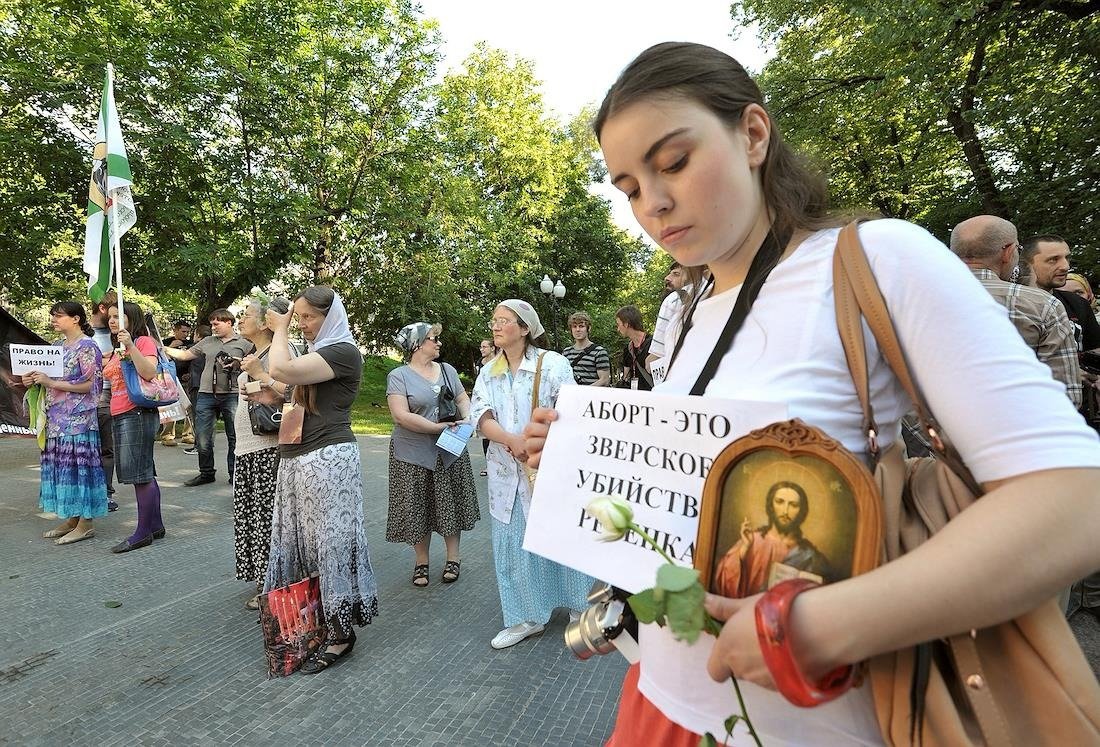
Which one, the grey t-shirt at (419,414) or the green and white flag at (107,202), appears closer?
the grey t-shirt at (419,414)

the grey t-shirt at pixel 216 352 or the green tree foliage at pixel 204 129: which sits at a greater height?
the green tree foliage at pixel 204 129

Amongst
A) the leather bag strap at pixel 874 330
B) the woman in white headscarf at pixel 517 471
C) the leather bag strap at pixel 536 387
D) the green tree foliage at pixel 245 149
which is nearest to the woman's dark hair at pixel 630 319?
the woman in white headscarf at pixel 517 471

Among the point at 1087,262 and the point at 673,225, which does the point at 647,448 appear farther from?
the point at 1087,262

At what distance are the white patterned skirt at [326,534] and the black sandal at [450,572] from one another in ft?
3.34

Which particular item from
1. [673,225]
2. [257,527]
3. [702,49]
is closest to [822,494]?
[673,225]

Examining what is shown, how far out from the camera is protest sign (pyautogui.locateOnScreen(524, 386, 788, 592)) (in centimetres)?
86

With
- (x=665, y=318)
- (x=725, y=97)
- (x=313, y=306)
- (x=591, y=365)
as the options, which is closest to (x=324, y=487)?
(x=313, y=306)

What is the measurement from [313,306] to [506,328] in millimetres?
1165

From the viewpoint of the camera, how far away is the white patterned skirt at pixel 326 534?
3.43 metres

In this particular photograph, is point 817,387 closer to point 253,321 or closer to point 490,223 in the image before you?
point 253,321

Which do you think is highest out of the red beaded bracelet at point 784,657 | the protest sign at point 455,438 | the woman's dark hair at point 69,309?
the woman's dark hair at point 69,309

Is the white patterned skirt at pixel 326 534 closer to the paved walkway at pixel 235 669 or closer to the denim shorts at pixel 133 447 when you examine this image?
the paved walkway at pixel 235 669

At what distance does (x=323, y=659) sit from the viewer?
10.9ft

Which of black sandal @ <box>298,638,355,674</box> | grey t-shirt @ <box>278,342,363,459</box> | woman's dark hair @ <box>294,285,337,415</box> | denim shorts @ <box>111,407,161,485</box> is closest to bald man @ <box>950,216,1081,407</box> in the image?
grey t-shirt @ <box>278,342,363,459</box>
